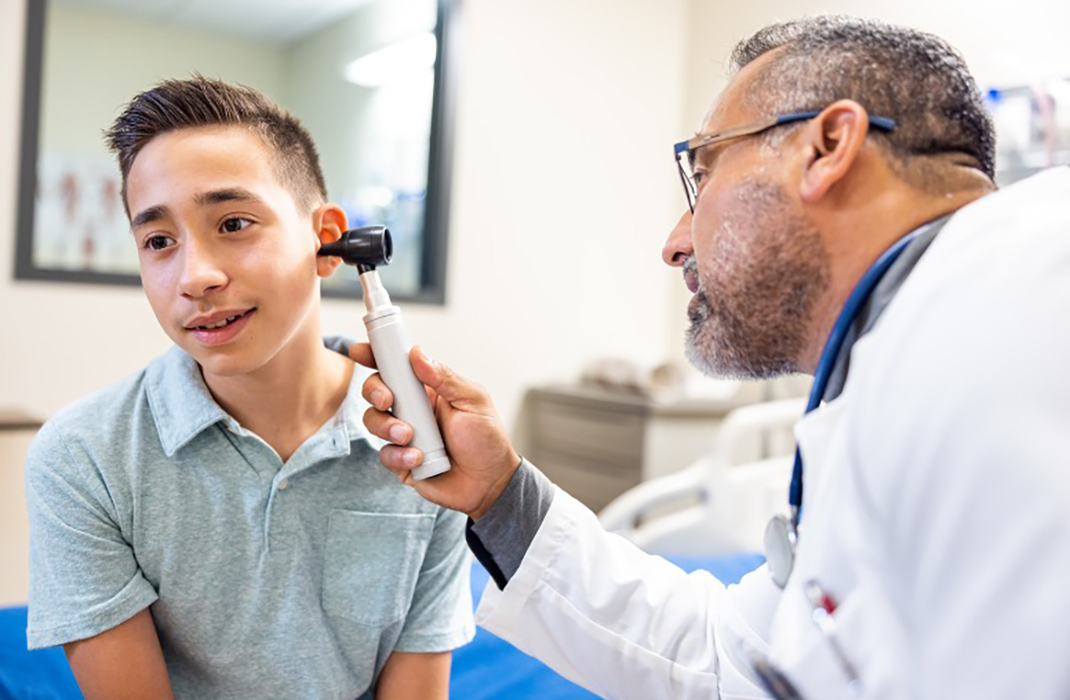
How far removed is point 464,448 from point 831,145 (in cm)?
54

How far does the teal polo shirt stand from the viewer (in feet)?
3.57

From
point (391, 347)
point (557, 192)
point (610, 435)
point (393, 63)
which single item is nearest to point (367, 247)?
point (391, 347)

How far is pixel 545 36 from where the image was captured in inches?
152

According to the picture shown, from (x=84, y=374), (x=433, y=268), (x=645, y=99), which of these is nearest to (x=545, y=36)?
(x=645, y=99)

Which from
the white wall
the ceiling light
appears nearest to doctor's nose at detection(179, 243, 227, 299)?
the white wall

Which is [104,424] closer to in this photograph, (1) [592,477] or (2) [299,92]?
(1) [592,477]

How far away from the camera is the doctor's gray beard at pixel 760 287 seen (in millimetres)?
1059

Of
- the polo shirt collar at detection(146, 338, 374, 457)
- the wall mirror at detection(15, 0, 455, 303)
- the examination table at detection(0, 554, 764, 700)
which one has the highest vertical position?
the wall mirror at detection(15, 0, 455, 303)

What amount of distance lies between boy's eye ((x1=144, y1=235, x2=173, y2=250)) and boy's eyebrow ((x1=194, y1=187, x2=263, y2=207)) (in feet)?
0.23

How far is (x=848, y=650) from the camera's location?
0.80m

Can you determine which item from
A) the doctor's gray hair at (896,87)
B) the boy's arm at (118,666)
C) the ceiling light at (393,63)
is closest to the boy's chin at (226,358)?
the boy's arm at (118,666)

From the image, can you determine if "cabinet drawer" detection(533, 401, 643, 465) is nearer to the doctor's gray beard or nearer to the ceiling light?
the ceiling light

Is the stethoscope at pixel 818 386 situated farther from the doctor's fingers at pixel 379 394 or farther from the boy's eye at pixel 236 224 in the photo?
the boy's eye at pixel 236 224

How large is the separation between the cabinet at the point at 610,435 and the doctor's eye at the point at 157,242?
239cm
